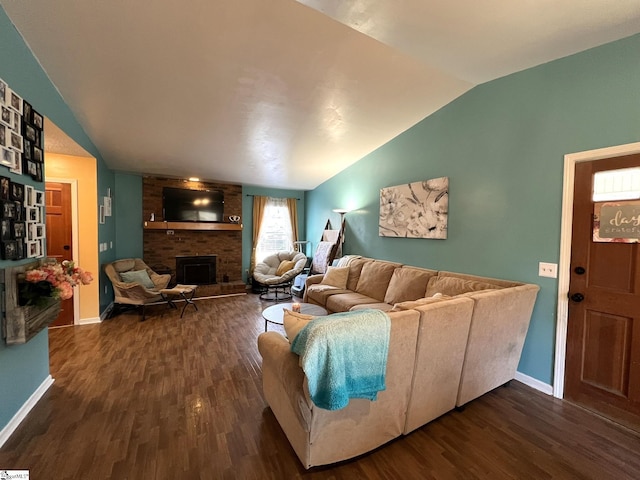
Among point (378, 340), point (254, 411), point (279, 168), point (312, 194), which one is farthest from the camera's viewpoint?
point (312, 194)

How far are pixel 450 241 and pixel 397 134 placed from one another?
1.78 m

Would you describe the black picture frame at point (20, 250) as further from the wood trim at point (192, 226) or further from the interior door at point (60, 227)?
the wood trim at point (192, 226)

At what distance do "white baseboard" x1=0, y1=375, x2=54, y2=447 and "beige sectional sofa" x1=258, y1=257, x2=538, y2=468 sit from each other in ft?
5.27

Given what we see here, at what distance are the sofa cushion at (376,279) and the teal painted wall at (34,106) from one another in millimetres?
3464

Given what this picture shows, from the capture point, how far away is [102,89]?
253cm

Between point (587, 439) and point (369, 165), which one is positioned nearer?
point (587, 439)

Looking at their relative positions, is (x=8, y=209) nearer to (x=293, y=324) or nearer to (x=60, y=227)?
(x=293, y=324)

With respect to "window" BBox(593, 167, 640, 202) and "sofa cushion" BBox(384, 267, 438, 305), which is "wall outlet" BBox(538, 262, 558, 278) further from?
"sofa cushion" BBox(384, 267, 438, 305)

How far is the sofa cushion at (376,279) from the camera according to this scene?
3811 mm

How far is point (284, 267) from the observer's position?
5781 millimetres

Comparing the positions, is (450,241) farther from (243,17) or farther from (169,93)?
(169,93)

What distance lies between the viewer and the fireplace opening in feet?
18.5

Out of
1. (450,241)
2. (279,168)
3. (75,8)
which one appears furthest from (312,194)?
(75,8)

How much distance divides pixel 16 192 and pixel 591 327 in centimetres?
431
